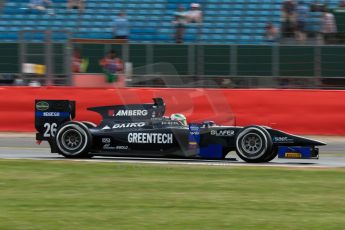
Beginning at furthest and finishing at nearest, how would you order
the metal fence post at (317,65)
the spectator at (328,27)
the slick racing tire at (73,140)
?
the spectator at (328,27), the metal fence post at (317,65), the slick racing tire at (73,140)

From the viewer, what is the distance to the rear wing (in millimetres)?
12484

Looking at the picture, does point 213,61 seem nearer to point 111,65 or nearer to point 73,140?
point 111,65

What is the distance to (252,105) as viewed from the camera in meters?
17.7

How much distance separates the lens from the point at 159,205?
7.28 metres

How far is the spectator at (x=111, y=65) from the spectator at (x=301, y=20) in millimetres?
4213

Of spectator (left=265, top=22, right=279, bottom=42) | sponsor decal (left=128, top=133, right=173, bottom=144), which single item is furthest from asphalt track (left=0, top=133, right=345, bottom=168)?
spectator (left=265, top=22, right=279, bottom=42)

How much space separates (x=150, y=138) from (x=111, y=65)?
6658 millimetres

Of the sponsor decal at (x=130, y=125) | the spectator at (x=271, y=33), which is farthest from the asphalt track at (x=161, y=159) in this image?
the spectator at (x=271, y=33)

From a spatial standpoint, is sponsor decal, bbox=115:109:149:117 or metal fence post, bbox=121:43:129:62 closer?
sponsor decal, bbox=115:109:149:117

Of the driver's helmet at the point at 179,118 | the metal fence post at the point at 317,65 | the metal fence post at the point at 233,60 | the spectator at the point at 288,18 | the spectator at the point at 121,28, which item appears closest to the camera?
the driver's helmet at the point at 179,118

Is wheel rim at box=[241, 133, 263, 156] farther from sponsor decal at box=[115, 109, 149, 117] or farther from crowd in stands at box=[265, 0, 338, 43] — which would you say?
crowd in stands at box=[265, 0, 338, 43]

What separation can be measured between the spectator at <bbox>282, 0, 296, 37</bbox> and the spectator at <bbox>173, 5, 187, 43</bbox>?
251cm

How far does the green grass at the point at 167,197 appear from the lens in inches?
252

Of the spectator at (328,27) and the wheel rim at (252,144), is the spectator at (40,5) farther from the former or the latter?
the wheel rim at (252,144)
